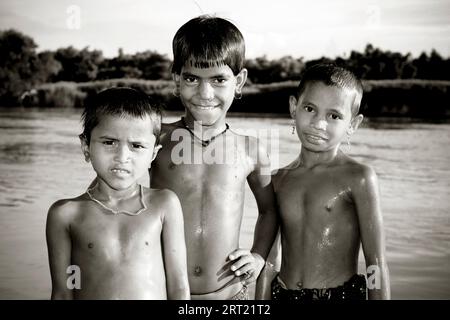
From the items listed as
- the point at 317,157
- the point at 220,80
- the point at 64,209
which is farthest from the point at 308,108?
the point at 64,209

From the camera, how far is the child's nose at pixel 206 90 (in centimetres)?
170

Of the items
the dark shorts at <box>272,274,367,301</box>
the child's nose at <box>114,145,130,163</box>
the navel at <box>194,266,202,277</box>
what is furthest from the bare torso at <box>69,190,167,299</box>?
the dark shorts at <box>272,274,367,301</box>

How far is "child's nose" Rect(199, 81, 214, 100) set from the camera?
1.70 meters

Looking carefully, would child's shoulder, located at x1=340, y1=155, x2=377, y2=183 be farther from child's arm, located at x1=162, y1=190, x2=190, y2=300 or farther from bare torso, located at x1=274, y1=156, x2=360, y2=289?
child's arm, located at x1=162, y1=190, x2=190, y2=300

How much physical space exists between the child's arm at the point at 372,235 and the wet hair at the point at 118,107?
661 millimetres

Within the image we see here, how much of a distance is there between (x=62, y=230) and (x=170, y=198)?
0.30 meters

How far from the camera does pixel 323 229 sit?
1.72 metres

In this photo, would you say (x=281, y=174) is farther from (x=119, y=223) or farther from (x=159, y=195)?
(x=119, y=223)

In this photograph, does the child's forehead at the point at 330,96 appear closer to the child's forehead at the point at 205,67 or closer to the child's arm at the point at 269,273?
the child's forehead at the point at 205,67

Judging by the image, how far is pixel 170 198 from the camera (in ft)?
4.98

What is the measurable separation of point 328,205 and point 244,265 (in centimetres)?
33

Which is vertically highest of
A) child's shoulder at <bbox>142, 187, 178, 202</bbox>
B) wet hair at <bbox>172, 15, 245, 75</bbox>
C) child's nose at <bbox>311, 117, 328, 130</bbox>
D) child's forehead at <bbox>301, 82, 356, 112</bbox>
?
wet hair at <bbox>172, 15, 245, 75</bbox>

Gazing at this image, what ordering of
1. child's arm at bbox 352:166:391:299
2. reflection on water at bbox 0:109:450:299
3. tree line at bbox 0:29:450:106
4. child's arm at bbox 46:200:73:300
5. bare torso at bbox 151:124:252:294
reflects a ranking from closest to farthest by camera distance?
child's arm at bbox 46:200:73:300 < child's arm at bbox 352:166:391:299 < bare torso at bbox 151:124:252:294 < reflection on water at bbox 0:109:450:299 < tree line at bbox 0:29:450:106
